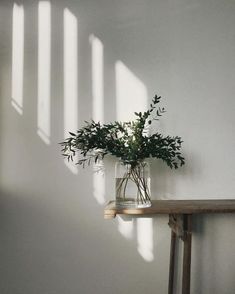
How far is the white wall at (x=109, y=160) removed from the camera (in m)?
1.70

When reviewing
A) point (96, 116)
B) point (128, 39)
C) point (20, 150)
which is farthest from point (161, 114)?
point (20, 150)

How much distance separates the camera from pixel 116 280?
1.69m

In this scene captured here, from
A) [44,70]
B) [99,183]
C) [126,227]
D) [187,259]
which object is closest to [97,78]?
[44,70]

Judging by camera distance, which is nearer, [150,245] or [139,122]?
[139,122]

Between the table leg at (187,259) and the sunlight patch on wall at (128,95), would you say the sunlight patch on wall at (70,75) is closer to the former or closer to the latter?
the sunlight patch on wall at (128,95)

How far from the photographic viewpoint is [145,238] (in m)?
1.70

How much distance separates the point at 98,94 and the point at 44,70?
1.25 feet

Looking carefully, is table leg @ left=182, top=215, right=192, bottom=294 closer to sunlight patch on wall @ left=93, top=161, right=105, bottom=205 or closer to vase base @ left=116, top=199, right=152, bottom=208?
vase base @ left=116, top=199, right=152, bottom=208

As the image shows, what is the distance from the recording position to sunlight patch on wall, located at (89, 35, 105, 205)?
1.73m

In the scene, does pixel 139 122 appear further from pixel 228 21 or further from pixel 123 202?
pixel 228 21

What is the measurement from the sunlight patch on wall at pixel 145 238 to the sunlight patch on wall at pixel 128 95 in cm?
63

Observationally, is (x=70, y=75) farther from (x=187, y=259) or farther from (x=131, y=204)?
(x=187, y=259)

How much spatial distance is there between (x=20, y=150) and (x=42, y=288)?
84 centimetres

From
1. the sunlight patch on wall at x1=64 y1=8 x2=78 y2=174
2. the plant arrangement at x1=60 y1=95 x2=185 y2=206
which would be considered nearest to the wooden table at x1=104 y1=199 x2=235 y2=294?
the plant arrangement at x1=60 y1=95 x2=185 y2=206
